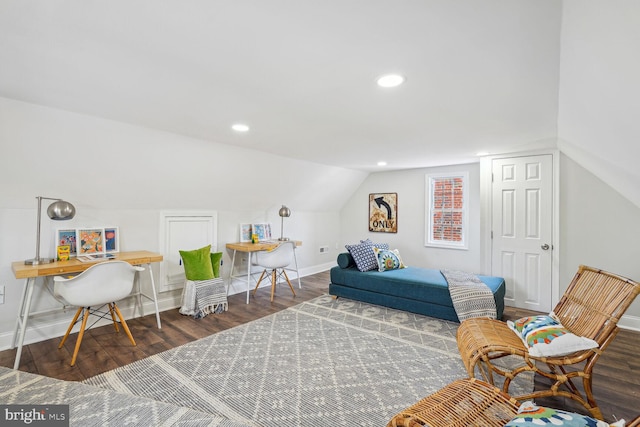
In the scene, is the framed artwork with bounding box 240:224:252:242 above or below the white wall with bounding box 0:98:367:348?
below

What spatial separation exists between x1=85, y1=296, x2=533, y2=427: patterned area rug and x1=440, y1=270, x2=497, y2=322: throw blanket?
0.26 meters

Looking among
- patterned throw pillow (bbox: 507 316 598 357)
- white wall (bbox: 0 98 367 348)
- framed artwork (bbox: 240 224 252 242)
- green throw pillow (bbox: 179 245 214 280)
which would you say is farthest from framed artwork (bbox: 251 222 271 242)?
patterned throw pillow (bbox: 507 316 598 357)

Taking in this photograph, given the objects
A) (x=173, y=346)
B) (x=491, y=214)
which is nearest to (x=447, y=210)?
(x=491, y=214)

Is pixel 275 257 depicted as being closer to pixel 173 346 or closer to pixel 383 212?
pixel 173 346

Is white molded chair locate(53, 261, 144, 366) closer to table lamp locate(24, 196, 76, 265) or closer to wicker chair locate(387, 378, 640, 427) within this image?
table lamp locate(24, 196, 76, 265)

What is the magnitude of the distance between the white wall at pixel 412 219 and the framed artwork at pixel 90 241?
4465mm

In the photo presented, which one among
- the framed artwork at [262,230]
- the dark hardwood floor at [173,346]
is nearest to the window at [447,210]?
the dark hardwood floor at [173,346]

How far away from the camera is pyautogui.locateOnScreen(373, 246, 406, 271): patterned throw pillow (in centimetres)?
402

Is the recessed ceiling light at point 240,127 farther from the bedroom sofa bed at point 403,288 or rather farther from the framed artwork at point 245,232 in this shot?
the bedroom sofa bed at point 403,288

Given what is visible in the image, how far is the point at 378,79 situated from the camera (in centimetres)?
177

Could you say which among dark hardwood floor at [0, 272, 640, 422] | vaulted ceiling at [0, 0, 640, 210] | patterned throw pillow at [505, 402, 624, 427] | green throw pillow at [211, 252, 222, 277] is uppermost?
vaulted ceiling at [0, 0, 640, 210]

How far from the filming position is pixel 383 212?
5.83 meters

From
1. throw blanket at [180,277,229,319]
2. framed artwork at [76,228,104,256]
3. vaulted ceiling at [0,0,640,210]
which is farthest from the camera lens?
throw blanket at [180,277,229,319]

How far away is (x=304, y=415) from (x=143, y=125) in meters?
2.81
